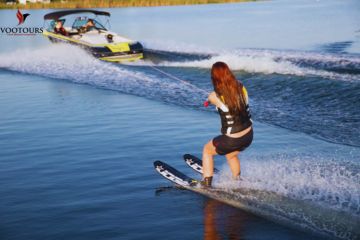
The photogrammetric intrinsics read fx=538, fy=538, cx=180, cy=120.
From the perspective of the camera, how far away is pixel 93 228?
652 cm

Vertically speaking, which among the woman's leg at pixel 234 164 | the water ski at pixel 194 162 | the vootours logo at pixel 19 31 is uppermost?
the woman's leg at pixel 234 164

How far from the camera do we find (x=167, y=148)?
1025 cm

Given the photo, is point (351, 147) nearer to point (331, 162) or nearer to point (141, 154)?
point (331, 162)

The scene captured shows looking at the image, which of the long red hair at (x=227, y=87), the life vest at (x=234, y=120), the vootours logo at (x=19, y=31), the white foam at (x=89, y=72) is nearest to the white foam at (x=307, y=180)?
the life vest at (x=234, y=120)

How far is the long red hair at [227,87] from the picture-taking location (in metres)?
6.61

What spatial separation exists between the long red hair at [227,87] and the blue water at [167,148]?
4.32 ft


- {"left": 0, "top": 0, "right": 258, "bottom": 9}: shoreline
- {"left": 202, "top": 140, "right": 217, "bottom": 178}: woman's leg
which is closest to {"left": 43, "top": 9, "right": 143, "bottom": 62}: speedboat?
{"left": 202, "top": 140, "right": 217, "bottom": 178}: woman's leg

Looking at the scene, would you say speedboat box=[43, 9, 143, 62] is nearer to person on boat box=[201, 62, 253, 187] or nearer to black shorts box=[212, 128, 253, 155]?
person on boat box=[201, 62, 253, 187]

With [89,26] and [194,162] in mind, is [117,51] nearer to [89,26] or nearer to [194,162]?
[89,26]

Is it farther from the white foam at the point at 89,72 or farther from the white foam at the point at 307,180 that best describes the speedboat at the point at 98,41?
the white foam at the point at 307,180

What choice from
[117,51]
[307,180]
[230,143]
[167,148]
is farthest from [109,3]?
[230,143]

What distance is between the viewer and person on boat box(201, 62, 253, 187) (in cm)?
666

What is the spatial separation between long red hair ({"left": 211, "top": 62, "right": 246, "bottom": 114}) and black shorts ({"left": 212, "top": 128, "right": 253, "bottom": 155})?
390 mm

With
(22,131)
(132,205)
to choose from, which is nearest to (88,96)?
(22,131)
